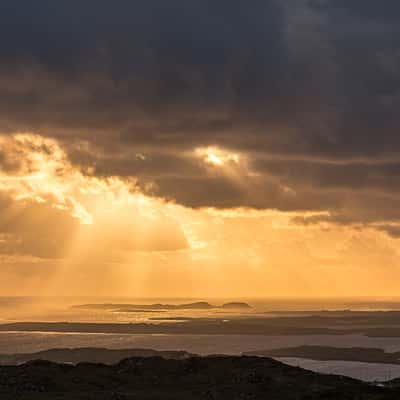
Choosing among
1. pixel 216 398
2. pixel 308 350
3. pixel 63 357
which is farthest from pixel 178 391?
pixel 308 350

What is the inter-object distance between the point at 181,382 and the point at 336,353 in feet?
245

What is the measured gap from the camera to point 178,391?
56531mm

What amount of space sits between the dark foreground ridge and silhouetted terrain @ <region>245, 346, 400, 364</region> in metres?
60.4

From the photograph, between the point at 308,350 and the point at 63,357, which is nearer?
the point at 63,357

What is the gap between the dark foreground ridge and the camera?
53.8 metres

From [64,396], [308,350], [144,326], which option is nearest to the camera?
[64,396]

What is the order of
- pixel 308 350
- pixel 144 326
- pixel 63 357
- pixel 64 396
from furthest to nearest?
pixel 144 326
pixel 308 350
pixel 63 357
pixel 64 396

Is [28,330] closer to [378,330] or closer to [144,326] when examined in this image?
[144,326]

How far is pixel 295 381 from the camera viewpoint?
5928 cm

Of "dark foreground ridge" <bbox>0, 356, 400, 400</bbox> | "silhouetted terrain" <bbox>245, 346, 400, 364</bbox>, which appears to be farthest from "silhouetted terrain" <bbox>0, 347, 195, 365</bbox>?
"dark foreground ridge" <bbox>0, 356, 400, 400</bbox>

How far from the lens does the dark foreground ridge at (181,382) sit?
5384 centimetres

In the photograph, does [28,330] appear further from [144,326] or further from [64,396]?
[64,396]

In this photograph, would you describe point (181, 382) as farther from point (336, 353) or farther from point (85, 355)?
point (336, 353)

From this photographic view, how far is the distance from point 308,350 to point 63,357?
141ft
